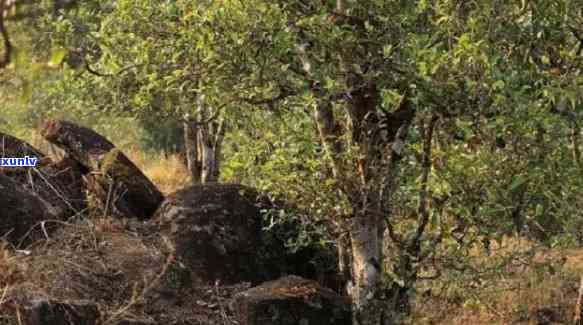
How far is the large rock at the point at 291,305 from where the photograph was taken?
275 inches

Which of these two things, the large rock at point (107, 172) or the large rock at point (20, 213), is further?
the large rock at point (107, 172)

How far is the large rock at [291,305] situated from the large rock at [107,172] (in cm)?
202

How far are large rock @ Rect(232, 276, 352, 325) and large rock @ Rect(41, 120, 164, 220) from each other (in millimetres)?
2023

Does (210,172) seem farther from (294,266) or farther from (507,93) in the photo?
(507,93)

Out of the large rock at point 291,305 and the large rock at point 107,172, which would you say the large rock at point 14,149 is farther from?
the large rock at point 291,305

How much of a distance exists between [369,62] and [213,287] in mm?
2854

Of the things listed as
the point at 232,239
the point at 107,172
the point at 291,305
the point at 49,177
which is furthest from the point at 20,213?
the point at 291,305

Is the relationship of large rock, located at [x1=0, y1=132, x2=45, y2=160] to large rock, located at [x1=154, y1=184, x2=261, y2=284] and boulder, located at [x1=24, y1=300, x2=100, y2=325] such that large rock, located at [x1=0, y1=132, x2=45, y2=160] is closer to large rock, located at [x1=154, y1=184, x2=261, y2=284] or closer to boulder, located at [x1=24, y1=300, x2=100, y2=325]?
large rock, located at [x1=154, y1=184, x2=261, y2=284]

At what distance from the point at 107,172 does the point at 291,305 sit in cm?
294

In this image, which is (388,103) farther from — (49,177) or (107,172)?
(49,177)

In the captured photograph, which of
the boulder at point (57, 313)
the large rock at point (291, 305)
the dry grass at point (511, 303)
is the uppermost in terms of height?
the boulder at point (57, 313)

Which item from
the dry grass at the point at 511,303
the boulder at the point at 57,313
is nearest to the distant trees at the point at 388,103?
the boulder at the point at 57,313

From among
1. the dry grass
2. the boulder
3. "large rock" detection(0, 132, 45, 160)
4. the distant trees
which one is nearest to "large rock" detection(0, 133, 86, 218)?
"large rock" detection(0, 132, 45, 160)

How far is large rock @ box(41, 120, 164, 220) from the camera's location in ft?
29.0
